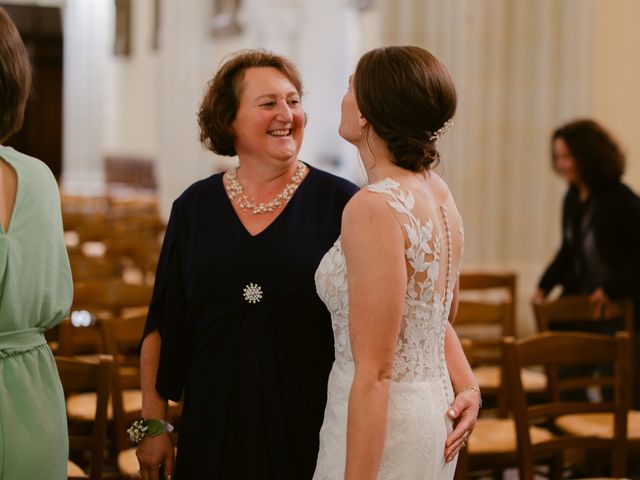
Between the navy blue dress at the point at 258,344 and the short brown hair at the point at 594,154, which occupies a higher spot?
the short brown hair at the point at 594,154

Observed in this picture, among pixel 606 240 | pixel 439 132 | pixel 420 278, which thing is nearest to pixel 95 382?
pixel 420 278

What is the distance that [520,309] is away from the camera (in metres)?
8.00

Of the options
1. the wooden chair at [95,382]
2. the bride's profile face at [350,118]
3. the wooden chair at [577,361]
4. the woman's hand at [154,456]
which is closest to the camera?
the bride's profile face at [350,118]

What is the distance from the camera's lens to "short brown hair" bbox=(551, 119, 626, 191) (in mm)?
5535

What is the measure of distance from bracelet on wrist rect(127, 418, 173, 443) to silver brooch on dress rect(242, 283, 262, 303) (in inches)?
15.9

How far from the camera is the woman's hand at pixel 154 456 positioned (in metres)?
2.79

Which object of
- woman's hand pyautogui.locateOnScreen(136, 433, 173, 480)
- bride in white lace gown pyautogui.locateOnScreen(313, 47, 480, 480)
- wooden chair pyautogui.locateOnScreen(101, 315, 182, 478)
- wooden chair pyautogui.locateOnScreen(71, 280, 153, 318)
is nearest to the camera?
bride in white lace gown pyautogui.locateOnScreen(313, 47, 480, 480)

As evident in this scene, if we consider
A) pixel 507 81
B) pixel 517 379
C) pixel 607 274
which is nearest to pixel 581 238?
pixel 607 274

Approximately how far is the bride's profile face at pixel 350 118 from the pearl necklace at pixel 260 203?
438 mm

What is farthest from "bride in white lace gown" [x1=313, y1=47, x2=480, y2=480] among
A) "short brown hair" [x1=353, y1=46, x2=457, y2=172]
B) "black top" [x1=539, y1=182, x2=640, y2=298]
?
"black top" [x1=539, y1=182, x2=640, y2=298]

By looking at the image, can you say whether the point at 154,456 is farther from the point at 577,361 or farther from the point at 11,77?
the point at 577,361

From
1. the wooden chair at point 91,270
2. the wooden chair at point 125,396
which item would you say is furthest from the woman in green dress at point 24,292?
the wooden chair at point 91,270

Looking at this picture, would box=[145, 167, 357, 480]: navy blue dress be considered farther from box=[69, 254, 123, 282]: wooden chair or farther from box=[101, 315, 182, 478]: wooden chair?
box=[69, 254, 123, 282]: wooden chair

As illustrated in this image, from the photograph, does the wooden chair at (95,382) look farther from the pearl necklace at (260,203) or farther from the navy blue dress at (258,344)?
the pearl necklace at (260,203)
